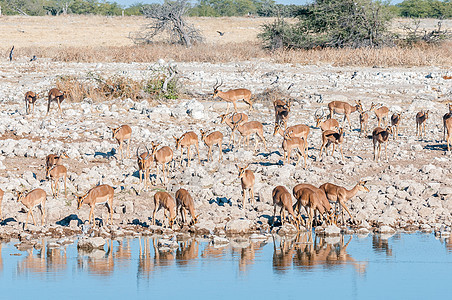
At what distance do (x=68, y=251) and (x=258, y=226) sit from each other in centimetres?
316

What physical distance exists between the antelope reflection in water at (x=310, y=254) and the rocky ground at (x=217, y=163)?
532 millimetres

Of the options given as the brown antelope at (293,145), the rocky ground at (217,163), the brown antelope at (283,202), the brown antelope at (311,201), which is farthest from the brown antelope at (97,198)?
the brown antelope at (293,145)

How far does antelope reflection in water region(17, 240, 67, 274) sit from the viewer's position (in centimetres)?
958

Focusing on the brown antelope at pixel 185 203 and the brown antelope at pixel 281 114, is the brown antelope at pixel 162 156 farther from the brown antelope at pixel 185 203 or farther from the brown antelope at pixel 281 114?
the brown antelope at pixel 281 114

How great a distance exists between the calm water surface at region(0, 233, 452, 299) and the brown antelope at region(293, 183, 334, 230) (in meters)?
0.49

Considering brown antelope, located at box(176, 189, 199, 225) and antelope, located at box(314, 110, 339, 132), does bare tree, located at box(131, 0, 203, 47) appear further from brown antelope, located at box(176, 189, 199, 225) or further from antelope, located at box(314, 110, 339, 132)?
brown antelope, located at box(176, 189, 199, 225)

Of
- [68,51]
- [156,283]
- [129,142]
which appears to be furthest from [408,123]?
[68,51]

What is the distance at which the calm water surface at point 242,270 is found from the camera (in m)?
8.77

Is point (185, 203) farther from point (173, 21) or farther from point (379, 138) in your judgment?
point (173, 21)

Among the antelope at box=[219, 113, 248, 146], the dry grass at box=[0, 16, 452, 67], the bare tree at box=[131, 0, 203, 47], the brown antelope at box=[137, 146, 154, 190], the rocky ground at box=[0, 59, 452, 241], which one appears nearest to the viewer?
the rocky ground at box=[0, 59, 452, 241]

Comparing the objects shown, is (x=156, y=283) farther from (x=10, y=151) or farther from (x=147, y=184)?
(x=10, y=151)

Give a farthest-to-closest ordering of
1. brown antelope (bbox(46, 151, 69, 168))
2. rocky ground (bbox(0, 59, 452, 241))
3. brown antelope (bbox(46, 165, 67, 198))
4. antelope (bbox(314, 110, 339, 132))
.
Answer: antelope (bbox(314, 110, 339, 132))
brown antelope (bbox(46, 151, 69, 168))
brown antelope (bbox(46, 165, 67, 198))
rocky ground (bbox(0, 59, 452, 241))

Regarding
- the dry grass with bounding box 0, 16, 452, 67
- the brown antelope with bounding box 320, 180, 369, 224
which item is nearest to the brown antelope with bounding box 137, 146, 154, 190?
the brown antelope with bounding box 320, 180, 369, 224

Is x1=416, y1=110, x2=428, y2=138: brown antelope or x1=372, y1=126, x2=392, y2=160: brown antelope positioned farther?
x1=416, y1=110, x2=428, y2=138: brown antelope
